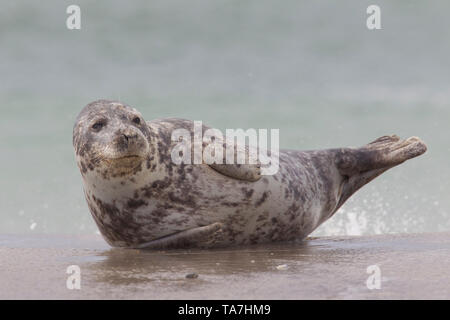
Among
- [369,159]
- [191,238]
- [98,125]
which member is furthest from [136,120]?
[369,159]

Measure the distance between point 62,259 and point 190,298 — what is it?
1.81 metres

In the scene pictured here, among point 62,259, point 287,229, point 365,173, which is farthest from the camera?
point 365,173

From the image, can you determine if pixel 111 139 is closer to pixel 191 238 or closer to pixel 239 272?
pixel 191 238

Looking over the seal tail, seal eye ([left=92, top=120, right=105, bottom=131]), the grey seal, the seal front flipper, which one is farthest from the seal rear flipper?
seal eye ([left=92, top=120, right=105, bottom=131])

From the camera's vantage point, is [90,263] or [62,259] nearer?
[90,263]

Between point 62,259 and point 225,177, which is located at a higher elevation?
point 225,177

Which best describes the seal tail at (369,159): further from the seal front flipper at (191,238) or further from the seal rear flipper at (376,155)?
the seal front flipper at (191,238)

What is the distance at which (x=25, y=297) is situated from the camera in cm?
297

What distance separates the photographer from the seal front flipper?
4.67 m

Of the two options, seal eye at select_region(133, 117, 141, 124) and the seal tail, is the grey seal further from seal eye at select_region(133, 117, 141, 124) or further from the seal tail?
the seal tail

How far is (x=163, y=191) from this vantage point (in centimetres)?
461

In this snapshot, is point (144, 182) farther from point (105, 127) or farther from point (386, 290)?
point (386, 290)
